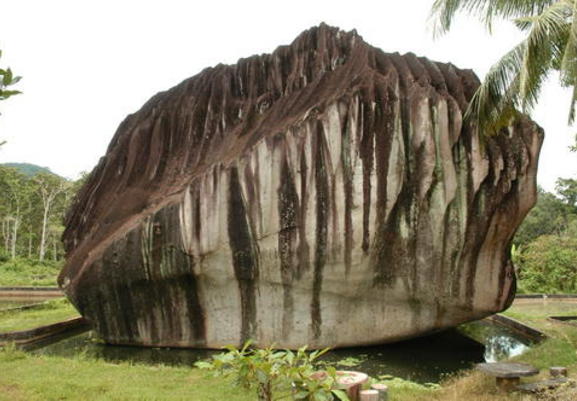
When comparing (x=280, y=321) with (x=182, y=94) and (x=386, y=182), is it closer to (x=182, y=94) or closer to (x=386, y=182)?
(x=386, y=182)

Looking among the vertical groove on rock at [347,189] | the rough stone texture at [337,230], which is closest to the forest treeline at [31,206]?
the rough stone texture at [337,230]

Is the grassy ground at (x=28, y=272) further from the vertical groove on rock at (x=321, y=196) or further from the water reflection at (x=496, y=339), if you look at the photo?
the vertical groove on rock at (x=321, y=196)

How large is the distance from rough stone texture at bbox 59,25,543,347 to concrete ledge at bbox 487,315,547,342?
2.26 m

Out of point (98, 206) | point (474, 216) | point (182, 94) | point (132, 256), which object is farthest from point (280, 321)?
point (182, 94)

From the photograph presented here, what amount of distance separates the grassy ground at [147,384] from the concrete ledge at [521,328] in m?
2.83

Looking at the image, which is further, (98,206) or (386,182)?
(98,206)

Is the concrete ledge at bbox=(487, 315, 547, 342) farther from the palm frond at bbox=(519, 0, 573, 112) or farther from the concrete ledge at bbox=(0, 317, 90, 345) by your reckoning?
Answer: the concrete ledge at bbox=(0, 317, 90, 345)

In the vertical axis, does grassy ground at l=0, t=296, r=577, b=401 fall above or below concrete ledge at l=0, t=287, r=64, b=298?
below

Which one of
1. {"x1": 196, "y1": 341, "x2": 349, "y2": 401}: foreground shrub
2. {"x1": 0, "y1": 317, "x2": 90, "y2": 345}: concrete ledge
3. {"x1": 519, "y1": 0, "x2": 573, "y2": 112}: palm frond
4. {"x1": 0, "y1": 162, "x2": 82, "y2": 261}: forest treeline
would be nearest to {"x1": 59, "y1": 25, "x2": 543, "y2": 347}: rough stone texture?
{"x1": 519, "y1": 0, "x2": 573, "y2": 112}: palm frond

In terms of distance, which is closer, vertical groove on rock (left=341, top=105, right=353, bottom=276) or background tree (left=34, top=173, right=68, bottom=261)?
A: vertical groove on rock (left=341, top=105, right=353, bottom=276)

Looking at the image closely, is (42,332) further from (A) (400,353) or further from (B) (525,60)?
(B) (525,60)

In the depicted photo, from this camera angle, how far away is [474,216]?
35.3ft

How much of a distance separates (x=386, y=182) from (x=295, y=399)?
656cm

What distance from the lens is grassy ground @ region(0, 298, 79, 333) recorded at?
1446 cm
